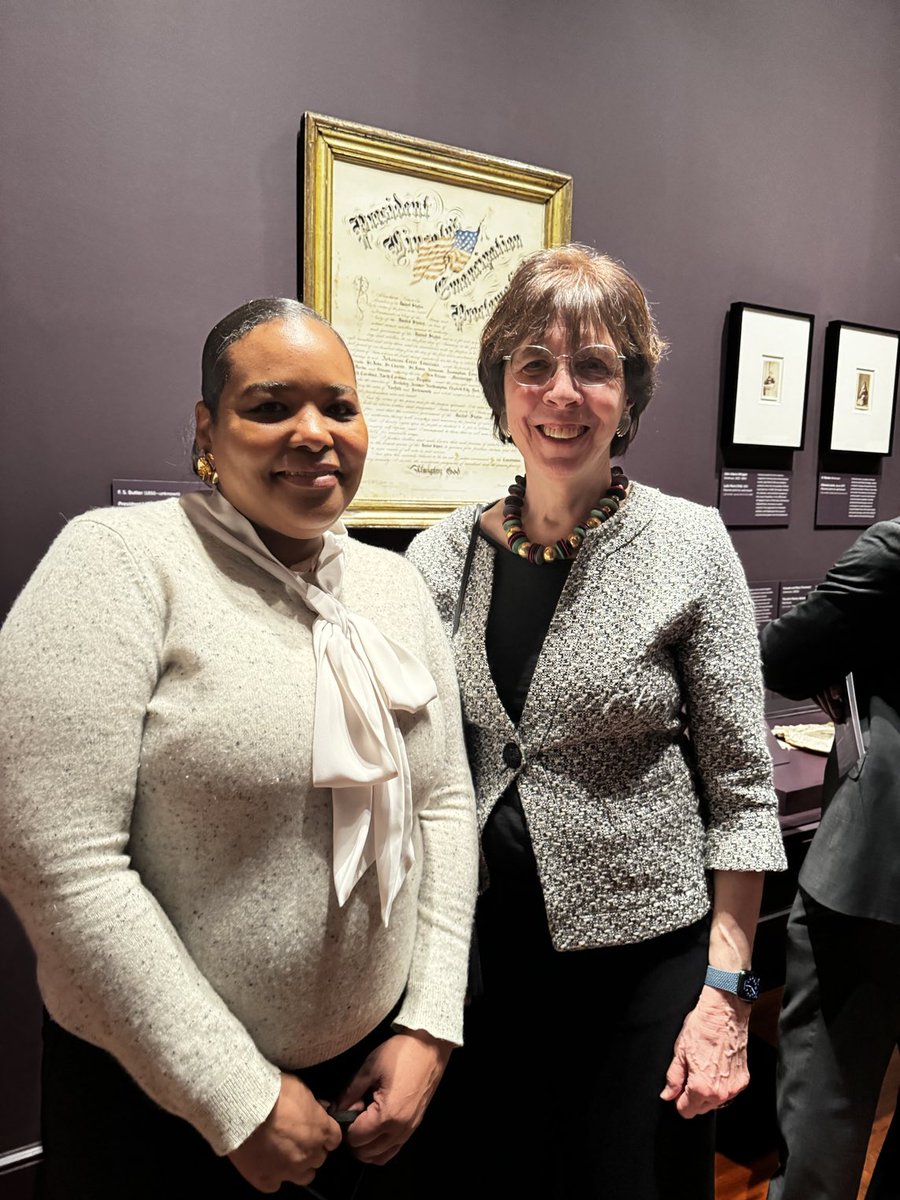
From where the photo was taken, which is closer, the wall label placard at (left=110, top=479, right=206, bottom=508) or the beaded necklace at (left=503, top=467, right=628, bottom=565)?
the beaded necklace at (left=503, top=467, right=628, bottom=565)

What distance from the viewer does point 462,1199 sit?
1344 millimetres

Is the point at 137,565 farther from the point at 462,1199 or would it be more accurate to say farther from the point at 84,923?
the point at 462,1199

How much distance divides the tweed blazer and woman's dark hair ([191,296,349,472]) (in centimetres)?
51

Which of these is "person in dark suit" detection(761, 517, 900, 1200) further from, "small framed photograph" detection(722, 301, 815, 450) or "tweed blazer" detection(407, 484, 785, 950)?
"small framed photograph" detection(722, 301, 815, 450)

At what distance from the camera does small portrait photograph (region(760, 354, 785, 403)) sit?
2502 millimetres

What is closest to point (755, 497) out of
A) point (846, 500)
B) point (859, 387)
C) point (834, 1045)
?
point (846, 500)

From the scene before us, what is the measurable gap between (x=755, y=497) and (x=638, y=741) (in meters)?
1.59

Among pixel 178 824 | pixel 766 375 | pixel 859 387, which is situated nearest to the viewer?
pixel 178 824

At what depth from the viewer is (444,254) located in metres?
1.92

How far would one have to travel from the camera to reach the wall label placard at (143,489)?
1599 millimetres

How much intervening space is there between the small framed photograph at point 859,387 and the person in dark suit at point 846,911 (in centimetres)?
133

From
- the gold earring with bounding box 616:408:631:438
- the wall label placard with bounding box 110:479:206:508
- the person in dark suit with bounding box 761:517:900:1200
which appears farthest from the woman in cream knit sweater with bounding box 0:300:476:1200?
the person in dark suit with bounding box 761:517:900:1200

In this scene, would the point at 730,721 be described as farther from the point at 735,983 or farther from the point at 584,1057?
the point at 584,1057

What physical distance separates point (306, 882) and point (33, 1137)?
1.22 meters
